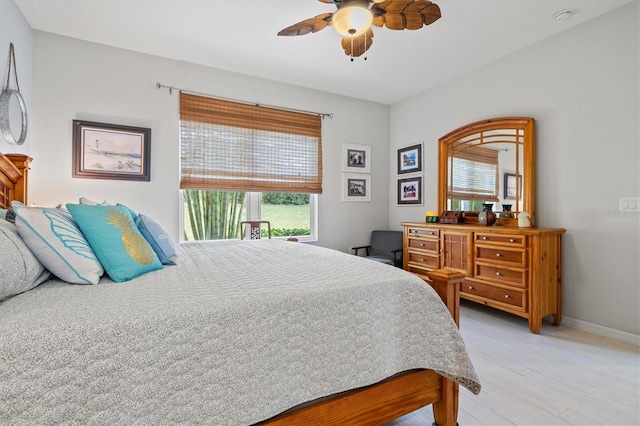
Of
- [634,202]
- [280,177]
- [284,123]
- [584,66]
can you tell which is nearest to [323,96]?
[284,123]

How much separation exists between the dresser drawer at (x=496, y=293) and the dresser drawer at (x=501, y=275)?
0.07 meters

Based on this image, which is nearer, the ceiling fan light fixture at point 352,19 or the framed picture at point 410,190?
the ceiling fan light fixture at point 352,19

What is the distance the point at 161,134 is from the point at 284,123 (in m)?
1.43

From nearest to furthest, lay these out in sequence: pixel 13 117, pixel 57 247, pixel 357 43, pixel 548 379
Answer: pixel 57 247, pixel 548 379, pixel 13 117, pixel 357 43

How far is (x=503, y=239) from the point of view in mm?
2828

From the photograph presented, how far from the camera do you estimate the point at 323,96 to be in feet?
13.8

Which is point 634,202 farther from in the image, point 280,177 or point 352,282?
point 280,177

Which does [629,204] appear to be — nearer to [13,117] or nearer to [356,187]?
[356,187]

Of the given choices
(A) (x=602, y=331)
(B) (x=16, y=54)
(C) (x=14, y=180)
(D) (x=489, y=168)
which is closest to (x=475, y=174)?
(D) (x=489, y=168)

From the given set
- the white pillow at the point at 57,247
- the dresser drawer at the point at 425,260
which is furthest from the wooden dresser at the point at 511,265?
the white pillow at the point at 57,247

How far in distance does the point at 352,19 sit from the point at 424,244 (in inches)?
101

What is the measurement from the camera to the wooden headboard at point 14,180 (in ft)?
6.41

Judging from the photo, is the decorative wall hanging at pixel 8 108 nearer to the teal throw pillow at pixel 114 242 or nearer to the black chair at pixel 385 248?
the teal throw pillow at pixel 114 242

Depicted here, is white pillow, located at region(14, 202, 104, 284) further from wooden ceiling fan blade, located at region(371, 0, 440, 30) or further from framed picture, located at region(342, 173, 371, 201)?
framed picture, located at region(342, 173, 371, 201)
